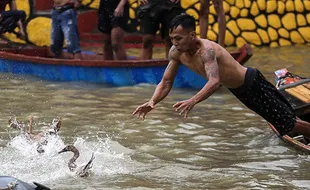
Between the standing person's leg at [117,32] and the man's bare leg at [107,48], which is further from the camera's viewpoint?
the man's bare leg at [107,48]

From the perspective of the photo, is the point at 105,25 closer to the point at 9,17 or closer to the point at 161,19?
the point at 161,19

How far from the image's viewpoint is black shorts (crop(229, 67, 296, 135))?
294 inches

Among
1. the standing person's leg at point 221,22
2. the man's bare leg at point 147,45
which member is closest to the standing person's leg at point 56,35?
the man's bare leg at point 147,45

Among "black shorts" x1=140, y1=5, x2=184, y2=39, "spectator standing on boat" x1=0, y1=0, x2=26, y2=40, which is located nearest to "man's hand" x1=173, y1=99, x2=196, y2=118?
"black shorts" x1=140, y1=5, x2=184, y2=39

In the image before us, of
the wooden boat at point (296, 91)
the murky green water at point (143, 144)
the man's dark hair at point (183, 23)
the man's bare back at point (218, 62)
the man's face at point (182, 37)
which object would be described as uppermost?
the man's dark hair at point (183, 23)

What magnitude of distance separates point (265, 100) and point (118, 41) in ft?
14.3

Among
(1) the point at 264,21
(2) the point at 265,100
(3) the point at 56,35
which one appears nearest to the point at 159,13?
(3) the point at 56,35

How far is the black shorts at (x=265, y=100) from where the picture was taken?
7.46 metres

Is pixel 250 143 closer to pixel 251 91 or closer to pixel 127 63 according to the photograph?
pixel 251 91

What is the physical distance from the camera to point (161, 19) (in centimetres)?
1120

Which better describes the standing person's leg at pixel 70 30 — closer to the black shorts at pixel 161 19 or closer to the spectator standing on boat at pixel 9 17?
the black shorts at pixel 161 19

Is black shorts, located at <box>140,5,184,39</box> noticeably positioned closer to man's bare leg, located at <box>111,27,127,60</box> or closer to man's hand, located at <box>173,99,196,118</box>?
man's bare leg, located at <box>111,27,127,60</box>

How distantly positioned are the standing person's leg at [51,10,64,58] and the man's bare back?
4885 millimetres

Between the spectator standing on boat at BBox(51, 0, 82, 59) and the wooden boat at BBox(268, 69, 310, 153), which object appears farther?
the spectator standing on boat at BBox(51, 0, 82, 59)
